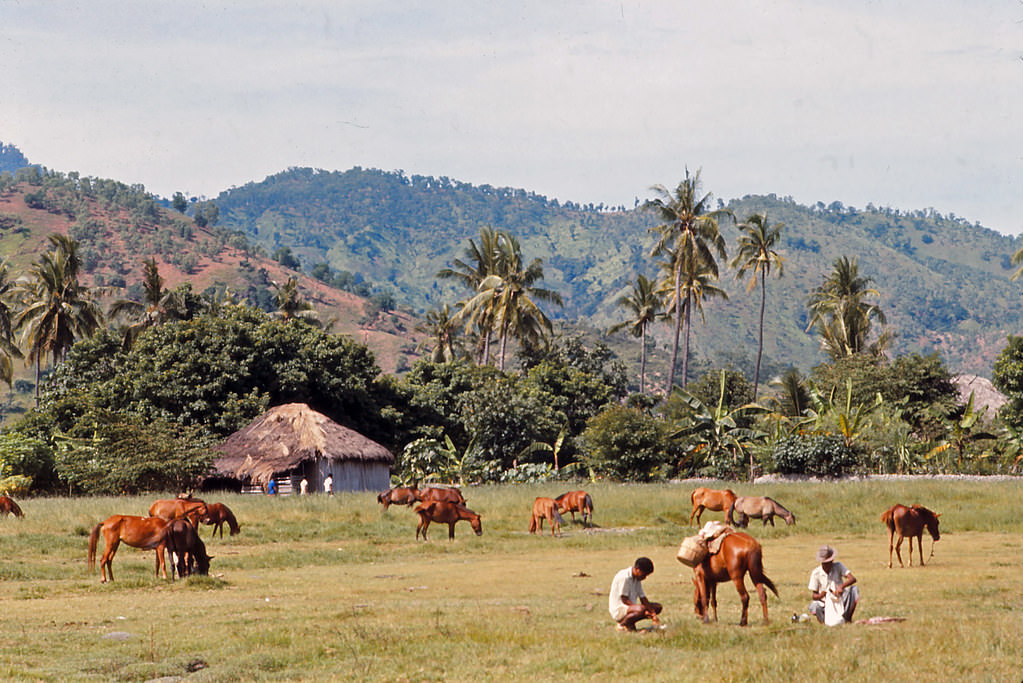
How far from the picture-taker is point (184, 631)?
1525 centimetres

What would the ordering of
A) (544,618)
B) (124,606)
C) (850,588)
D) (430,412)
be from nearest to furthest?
(850,588), (544,618), (124,606), (430,412)

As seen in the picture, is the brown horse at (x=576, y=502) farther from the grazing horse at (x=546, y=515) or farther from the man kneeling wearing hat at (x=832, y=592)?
the man kneeling wearing hat at (x=832, y=592)

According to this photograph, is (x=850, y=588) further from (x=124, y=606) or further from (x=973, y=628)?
(x=124, y=606)

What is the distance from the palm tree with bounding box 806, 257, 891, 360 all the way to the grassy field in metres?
34.2

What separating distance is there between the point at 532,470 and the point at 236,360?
15435 millimetres

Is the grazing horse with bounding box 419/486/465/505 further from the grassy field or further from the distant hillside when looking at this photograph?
the distant hillside

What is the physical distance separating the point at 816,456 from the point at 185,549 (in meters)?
30.8

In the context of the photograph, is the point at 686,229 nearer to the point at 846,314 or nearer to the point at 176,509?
the point at 846,314

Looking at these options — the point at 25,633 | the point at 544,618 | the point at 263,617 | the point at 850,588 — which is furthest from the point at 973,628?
the point at 25,633

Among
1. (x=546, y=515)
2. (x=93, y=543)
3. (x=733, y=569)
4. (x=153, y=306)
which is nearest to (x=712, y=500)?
(x=546, y=515)

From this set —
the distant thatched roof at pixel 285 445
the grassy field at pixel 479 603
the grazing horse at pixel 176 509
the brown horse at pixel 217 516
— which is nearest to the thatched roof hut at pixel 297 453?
the distant thatched roof at pixel 285 445

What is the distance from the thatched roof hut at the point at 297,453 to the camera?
46.0m

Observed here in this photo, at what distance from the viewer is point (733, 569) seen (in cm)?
1420

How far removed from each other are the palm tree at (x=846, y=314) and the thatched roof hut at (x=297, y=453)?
32.3 metres
